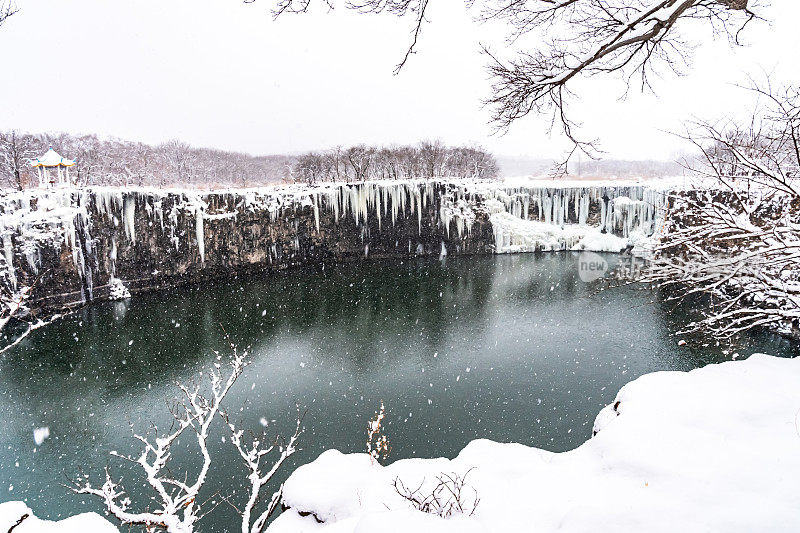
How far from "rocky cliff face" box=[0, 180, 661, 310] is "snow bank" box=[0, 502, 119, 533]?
15.8 meters

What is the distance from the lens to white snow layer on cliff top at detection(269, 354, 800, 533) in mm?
2189

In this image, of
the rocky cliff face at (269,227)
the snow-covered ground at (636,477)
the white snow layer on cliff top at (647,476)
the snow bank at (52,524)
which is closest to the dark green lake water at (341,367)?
the rocky cliff face at (269,227)

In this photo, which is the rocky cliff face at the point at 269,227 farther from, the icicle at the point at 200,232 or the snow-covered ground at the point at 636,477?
the snow-covered ground at the point at 636,477

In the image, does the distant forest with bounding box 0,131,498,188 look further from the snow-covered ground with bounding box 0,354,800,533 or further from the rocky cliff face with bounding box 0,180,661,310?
the snow-covered ground with bounding box 0,354,800,533

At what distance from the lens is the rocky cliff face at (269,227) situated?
18.5 m

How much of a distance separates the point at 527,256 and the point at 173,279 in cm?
2412

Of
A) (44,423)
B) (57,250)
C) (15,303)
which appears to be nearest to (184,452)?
(44,423)

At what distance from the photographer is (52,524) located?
4250mm

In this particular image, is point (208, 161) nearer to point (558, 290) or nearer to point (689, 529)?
point (558, 290)

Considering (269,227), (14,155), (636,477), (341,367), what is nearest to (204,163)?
(14,155)

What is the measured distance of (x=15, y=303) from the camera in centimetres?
463

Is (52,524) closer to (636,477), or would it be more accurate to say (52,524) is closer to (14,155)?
(636,477)

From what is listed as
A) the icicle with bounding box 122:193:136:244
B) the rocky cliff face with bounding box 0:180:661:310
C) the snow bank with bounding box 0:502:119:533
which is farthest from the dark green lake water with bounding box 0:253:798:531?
the icicle with bounding box 122:193:136:244

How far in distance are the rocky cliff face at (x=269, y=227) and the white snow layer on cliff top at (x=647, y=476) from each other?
1892cm
